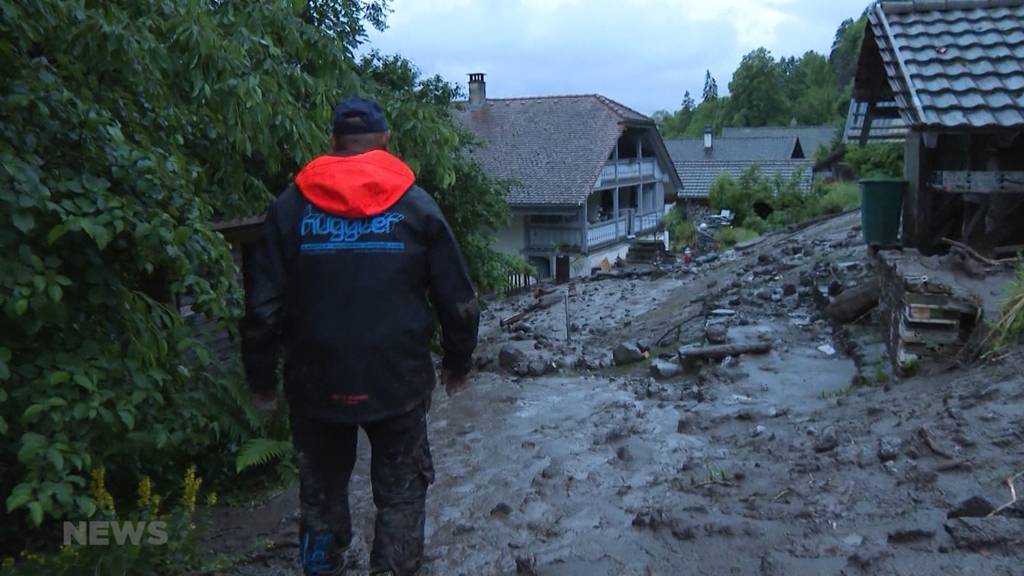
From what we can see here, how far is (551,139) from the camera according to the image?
33.8 metres

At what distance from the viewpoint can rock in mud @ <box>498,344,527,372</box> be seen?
417 inches

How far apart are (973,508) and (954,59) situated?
5124mm

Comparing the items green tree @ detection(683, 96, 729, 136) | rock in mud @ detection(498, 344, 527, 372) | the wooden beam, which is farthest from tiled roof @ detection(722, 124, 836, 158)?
the wooden beam

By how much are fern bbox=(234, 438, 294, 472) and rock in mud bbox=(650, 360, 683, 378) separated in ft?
14.7

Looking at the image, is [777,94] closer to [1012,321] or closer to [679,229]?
[679,229]

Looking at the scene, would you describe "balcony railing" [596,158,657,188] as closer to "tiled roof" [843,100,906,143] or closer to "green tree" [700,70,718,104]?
"tiled roof" [843,100,906,143]

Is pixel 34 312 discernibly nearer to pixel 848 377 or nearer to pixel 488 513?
pixel 488 513

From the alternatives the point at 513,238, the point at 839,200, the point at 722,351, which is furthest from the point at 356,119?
the point at 513,238

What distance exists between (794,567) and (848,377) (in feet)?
15.0

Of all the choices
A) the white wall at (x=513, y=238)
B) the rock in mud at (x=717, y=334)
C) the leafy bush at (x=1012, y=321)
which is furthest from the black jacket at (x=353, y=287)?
the white wall at (x=513, y=238)

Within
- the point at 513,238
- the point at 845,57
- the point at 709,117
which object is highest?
the point at 845,57

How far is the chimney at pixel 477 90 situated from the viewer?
120 ft

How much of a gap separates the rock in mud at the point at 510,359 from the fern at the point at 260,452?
4868 mm

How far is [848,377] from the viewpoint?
25.6 ft
